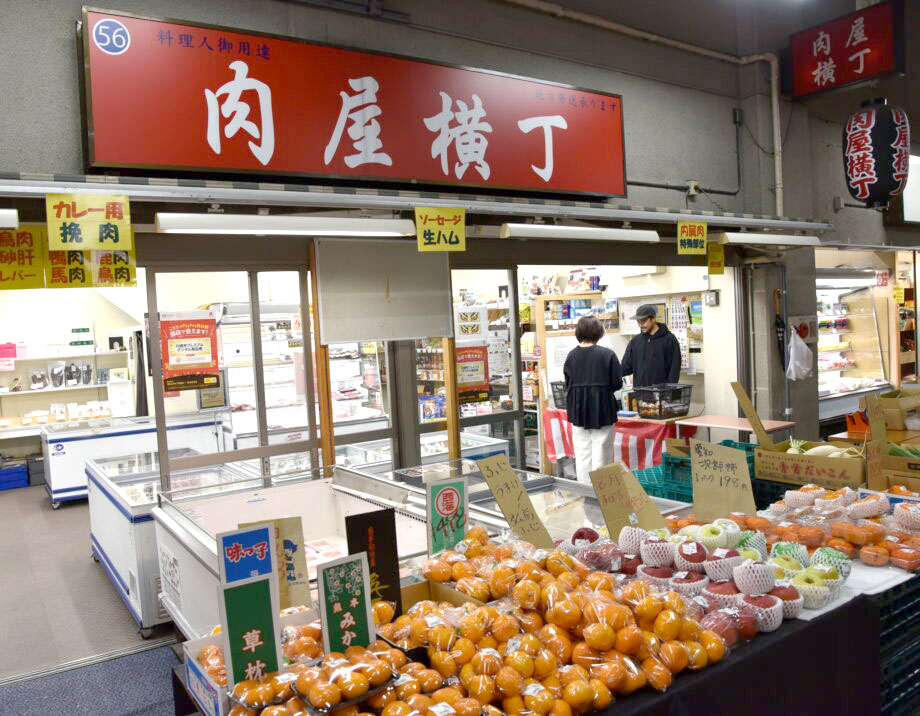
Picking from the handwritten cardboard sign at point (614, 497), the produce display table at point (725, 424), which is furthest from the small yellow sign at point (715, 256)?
the handwritten cardboard sign at point (614, 497)

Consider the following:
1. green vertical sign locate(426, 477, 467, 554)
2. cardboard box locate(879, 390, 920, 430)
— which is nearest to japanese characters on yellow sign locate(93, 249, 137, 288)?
green vertical sign locate(426, 477, 467, 554)

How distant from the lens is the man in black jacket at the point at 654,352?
708 centimetres

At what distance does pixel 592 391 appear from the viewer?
21.5 feet

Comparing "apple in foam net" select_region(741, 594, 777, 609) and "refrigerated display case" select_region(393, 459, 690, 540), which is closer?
"apple in foam net" select_region(741, 594, 777, 609)

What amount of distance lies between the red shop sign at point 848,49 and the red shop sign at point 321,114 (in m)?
2.80

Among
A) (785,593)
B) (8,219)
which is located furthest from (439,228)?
(785,593)

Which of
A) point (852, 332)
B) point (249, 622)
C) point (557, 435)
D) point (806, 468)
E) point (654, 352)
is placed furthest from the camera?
point (852, 332)

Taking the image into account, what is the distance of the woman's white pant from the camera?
6.70 meters

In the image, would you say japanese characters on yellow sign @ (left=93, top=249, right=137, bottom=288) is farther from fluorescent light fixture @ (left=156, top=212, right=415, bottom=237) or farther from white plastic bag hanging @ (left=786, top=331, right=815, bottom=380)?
white plastic bag hanging @ (left=786, top=331, right=815, bottom=380)

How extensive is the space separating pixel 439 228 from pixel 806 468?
2.66m

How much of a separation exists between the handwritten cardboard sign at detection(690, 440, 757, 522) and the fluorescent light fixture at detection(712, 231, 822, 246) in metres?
3.79

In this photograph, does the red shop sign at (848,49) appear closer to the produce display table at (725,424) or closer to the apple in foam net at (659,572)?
the produce display table at (725,424)

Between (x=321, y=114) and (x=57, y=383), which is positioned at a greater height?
(x=321, y=114)

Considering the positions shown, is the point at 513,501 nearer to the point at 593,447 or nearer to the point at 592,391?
the point at 592,391
